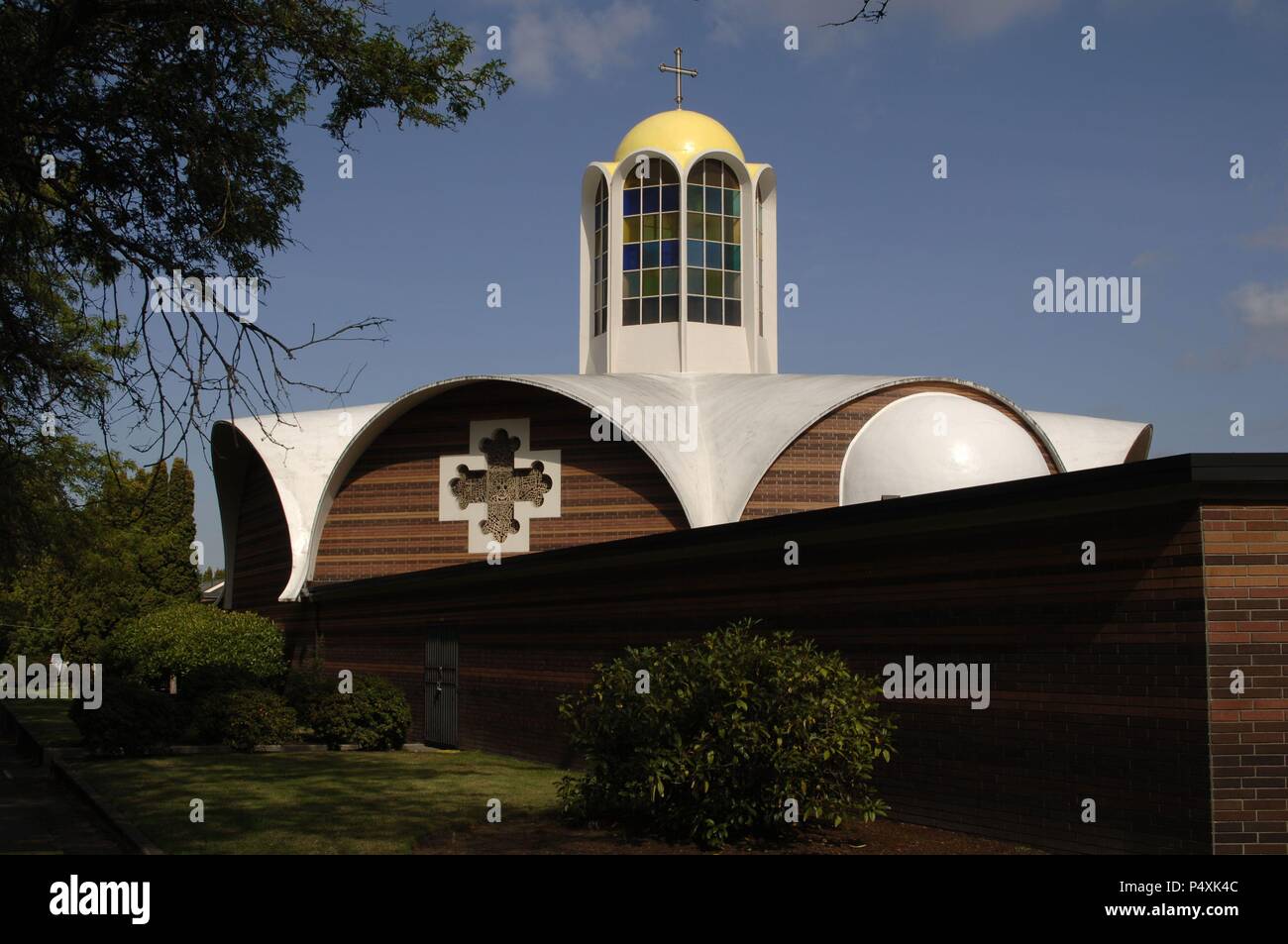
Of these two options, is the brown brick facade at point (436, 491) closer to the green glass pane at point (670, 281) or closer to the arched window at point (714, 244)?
the arched window at point (714, 244)

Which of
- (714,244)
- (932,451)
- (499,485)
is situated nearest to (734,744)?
(932,451)

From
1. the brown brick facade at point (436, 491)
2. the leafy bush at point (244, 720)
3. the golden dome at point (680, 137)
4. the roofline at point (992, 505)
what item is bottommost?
the leafy bush at point (244, 720)

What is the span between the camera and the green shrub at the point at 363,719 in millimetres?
21453

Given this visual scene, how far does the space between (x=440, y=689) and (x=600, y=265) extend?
652 inches

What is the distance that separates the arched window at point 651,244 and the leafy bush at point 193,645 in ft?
41.7

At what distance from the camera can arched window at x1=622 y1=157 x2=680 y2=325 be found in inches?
1334

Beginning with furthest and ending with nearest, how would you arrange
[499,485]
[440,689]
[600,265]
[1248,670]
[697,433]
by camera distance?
[600,265]
[499,485]
[697,433]
[440,689]
[1248,670]

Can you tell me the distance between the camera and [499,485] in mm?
25812

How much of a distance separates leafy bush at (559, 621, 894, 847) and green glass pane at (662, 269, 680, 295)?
23530mm

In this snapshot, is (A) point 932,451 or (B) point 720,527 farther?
(A) point 932,451

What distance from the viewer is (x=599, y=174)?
1411 inches

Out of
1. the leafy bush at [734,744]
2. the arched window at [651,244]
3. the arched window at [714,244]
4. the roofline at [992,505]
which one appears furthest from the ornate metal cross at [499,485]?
the leafy bush at [734,744]

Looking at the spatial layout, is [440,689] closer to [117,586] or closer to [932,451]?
[932,451]
